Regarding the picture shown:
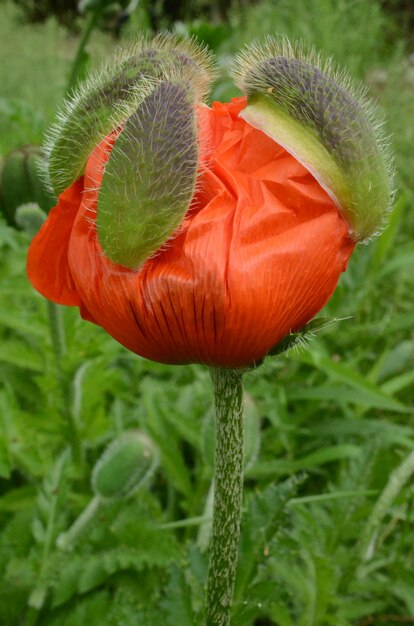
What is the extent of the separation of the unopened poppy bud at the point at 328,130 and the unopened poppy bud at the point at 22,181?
2.12 ft

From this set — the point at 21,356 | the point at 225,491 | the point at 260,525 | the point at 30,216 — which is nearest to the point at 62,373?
the point at 21,356

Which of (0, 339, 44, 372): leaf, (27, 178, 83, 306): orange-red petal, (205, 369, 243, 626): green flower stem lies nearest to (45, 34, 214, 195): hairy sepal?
(27, 178, 83, 306): orange-red petal

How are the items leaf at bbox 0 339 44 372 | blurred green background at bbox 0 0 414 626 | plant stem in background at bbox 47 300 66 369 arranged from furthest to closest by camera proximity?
leaf at bbox 0 339 44 372 < plant stem in background at bbox 47 300 66 369 < blurred green background at bbox 0 0 414 626

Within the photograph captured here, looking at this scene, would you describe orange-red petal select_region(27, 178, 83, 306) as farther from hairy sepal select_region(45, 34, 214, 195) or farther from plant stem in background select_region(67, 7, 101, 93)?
plant stem in background select_region(67, 7, 101, 93)

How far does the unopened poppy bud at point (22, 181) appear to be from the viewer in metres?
1.26

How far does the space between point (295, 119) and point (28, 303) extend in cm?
149

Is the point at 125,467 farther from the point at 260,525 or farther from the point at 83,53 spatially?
the point at 83,53

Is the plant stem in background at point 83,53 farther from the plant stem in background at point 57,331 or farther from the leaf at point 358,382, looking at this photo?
the leaf at point 358,382

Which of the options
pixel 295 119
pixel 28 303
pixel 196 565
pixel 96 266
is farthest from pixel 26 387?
pixel 295 119

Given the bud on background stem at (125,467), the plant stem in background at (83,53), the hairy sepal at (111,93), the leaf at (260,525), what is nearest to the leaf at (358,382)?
the bud on background stem at (125,467)

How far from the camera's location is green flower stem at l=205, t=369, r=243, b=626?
724 millimetres

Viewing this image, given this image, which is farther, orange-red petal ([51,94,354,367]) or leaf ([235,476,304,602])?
leaf ([235,476,304,602])

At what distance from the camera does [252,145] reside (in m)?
0.67

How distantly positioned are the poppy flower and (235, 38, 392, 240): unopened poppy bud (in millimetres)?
12
